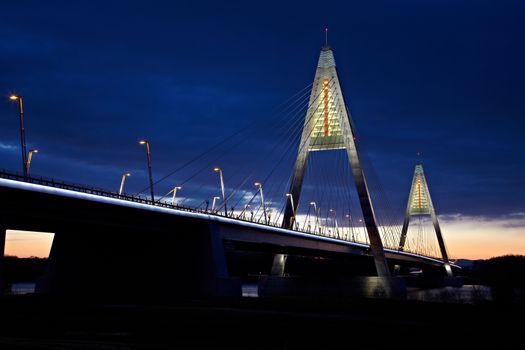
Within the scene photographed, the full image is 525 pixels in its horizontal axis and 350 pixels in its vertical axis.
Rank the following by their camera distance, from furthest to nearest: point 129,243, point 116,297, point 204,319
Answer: point 129,243
point 116,297
point 204,319

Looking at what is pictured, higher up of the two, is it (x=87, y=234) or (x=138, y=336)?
(x=87, y=234)

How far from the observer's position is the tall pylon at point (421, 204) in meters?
123

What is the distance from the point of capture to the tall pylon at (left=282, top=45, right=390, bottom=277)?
61875 millimetres

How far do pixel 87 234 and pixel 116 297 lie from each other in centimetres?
527

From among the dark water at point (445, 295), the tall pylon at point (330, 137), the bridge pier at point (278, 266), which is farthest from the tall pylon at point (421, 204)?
the tall pylon at point (330, 137)

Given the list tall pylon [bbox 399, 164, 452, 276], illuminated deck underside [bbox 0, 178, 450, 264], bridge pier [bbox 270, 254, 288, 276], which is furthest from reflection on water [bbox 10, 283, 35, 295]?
tall pylon [bbox 399, 164, 452, 276]

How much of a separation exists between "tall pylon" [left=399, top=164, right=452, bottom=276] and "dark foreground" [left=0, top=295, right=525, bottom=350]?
284 feet

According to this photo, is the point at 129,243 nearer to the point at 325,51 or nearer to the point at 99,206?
the point at 99,206

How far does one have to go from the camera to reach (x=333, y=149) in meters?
64.1

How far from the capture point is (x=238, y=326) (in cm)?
2575

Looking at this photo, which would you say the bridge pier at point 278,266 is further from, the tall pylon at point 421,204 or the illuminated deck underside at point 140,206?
the tall pylon at point 421,204

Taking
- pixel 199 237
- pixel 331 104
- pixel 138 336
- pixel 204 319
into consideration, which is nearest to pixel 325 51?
pixel 331 104

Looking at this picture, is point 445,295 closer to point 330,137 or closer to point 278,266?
point 278,266

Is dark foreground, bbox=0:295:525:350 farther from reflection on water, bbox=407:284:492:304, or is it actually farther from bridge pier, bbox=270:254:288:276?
bridge pier, bbox=270:254:288:276
